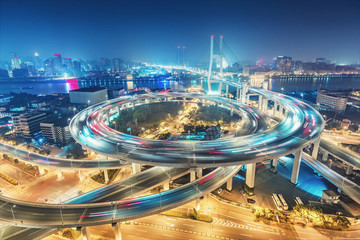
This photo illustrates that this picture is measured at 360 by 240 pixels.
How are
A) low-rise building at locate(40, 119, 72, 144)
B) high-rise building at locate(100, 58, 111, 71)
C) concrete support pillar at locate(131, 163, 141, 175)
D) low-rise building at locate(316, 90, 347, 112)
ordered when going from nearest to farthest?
concrete support pillar at locate(131, 163, 141, 175) < low-rise building at locate(40, 119, 72, 144) < low-rise building at locate(316, 90, 347, 112) < high-rise building at locate(100, 58, 111, 71)

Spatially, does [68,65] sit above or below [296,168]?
above

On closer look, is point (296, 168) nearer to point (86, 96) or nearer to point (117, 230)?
point (117, 230)

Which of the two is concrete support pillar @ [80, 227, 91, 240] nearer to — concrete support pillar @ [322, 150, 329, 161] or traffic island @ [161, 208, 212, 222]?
traffic island @ [161, 208, 212, 222]

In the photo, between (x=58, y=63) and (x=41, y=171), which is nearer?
(x=41, y=171)

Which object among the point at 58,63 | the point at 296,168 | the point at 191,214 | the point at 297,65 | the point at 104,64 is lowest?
the point at 191,214

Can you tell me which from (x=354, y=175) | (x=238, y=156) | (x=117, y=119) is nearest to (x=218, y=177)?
(x=238, y=156)

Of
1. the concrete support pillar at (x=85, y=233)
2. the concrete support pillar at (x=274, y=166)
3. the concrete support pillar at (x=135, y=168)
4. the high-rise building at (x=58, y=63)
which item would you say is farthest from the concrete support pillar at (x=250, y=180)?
the high-rise building at (x=58, y=63)

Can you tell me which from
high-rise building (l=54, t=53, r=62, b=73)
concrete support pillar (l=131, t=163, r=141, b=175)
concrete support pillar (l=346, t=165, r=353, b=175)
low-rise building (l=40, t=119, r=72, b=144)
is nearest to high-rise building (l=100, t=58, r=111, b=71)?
high-rise building (l=54, t=53, r=62, b=73)

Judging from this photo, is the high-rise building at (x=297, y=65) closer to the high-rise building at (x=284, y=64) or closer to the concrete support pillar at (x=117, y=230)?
the high-rise building at (x=284, y=64)

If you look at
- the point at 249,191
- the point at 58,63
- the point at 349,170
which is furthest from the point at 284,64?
the point at 58,63
